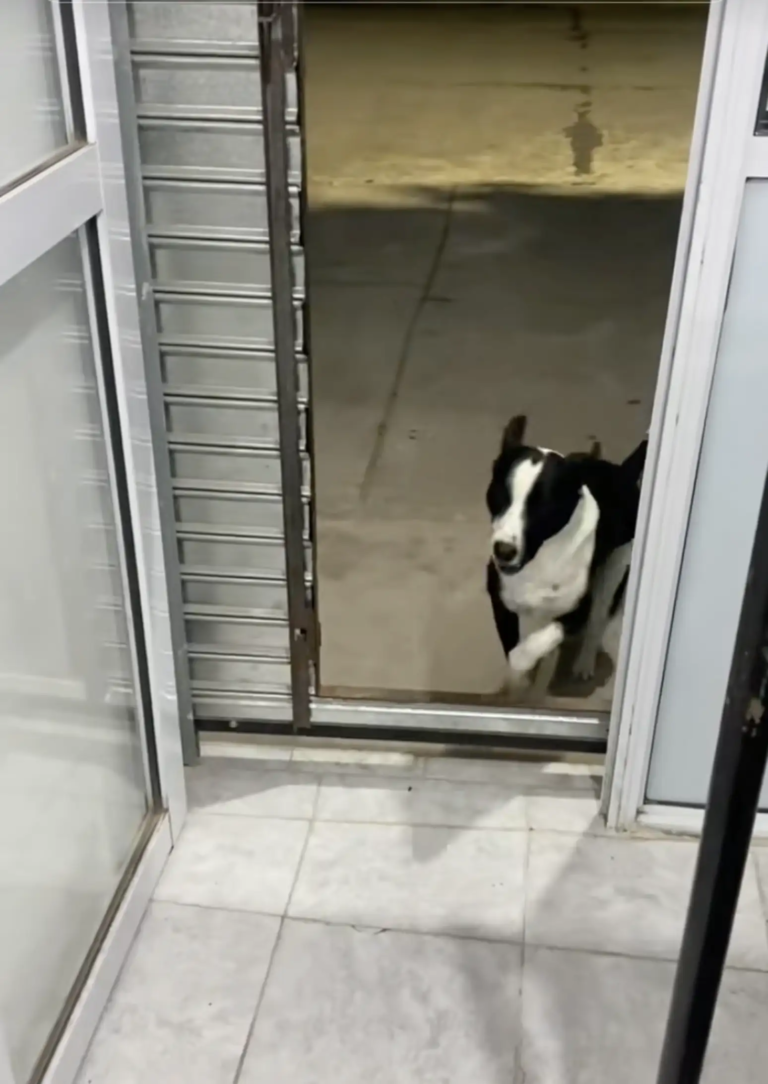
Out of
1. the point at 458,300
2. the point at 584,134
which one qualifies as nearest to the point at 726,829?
the point at 458,300

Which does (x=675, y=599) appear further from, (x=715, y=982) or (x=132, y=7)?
(x=132, y=7)

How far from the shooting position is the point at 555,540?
1712 mm

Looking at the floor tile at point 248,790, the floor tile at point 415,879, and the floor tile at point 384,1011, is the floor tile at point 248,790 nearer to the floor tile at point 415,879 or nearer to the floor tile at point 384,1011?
the floor tile at point 415,879

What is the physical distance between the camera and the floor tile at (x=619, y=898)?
136 cm

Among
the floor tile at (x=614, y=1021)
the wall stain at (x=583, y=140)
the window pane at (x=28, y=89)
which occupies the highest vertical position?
the window pane at (x=28, y=89)

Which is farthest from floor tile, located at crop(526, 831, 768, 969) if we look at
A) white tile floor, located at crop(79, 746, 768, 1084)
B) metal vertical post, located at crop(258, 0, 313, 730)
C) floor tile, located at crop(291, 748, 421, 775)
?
metal vertical post, located at crop(258, 0, 313, 730)

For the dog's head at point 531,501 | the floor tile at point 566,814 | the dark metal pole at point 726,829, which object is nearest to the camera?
the dark metal pole at point 726,829

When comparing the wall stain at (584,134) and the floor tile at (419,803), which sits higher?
the wall stain at (584,134)

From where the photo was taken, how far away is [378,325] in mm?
3438

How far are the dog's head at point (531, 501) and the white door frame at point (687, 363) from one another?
12.0 inches

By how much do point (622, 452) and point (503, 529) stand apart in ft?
3.54

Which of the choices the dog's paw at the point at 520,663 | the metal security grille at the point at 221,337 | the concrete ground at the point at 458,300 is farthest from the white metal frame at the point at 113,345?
the dog's paw at the point at 520,663

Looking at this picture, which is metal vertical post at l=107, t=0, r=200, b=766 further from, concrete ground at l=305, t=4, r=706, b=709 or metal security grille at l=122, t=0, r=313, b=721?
concrete ground at l=305, t=4, r=706, b=709

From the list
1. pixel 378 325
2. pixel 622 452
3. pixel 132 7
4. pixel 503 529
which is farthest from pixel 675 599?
pixel 378 325
